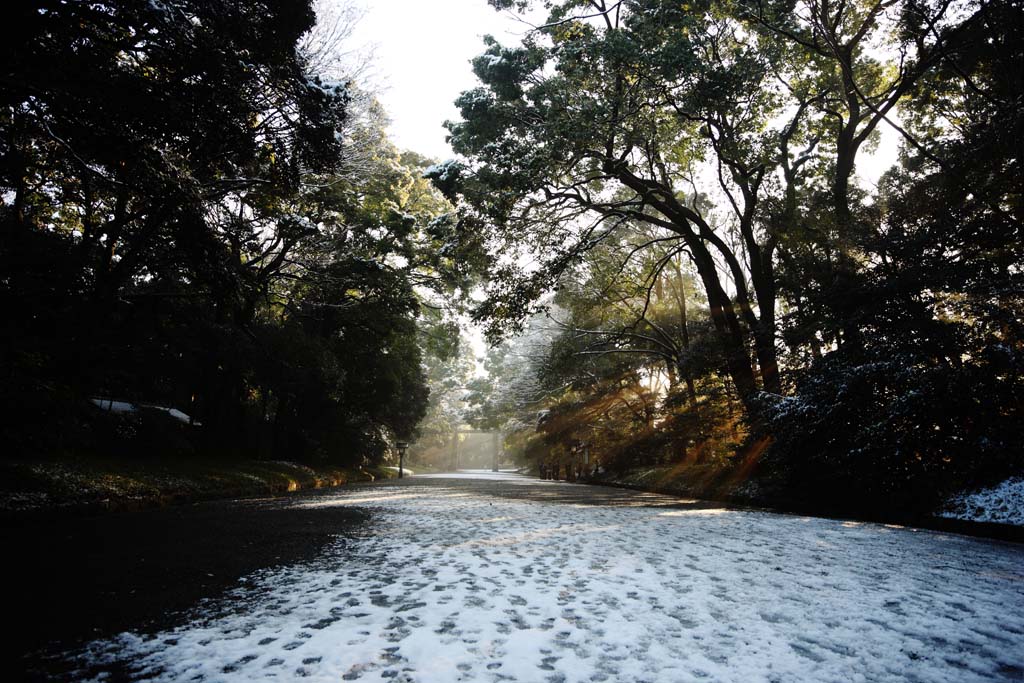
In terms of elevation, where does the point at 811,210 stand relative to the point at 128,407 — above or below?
above

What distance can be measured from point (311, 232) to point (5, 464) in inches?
276

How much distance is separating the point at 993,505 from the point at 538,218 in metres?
9.13

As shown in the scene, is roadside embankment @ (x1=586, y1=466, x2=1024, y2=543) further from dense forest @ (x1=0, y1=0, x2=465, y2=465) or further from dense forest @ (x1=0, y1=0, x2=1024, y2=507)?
dense forest @ (x1=0, y1=0, x2=465, y2=465)

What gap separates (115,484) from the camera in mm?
6934

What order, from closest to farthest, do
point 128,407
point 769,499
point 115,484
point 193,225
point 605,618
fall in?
point 605,618, point 193,225, point 115,484, point 769,499, point 128,407

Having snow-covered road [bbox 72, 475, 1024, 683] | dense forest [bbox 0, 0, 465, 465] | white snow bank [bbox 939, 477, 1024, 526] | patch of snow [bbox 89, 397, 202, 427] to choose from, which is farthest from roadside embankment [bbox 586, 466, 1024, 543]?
patch of snow [bbox 89, 397, 202, 427]

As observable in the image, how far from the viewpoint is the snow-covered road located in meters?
1.81

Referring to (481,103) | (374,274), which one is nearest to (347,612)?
(481,103)

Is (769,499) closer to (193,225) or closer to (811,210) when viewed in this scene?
(811,210)

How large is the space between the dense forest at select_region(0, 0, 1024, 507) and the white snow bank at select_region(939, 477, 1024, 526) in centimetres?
36

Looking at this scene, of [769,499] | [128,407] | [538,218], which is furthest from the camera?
[128,407]

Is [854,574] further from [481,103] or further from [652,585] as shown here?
[481,103]

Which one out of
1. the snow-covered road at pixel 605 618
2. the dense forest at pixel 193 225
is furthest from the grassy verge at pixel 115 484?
the snow-covered road at pixel 605 618

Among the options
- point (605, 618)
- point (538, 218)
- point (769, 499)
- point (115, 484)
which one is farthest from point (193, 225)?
point (769, 499)
